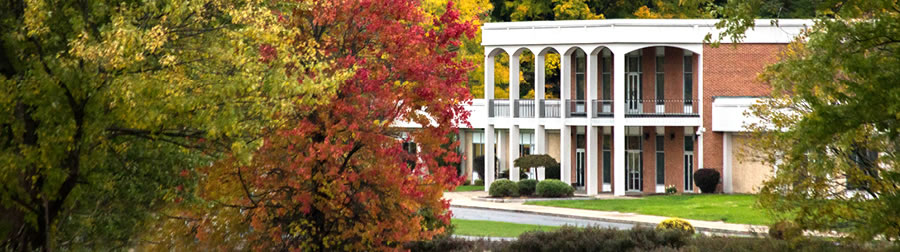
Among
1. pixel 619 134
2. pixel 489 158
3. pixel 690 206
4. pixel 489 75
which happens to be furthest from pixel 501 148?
pixel 690 206

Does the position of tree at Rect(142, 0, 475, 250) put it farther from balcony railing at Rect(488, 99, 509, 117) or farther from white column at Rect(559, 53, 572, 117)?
balcony railing at Rect(488, 99, 509, 117)

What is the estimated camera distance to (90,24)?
11.5 metres

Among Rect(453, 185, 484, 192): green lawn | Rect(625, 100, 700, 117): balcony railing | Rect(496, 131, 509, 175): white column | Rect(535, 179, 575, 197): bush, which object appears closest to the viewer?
Rect(535, 179, 575, 197): bush

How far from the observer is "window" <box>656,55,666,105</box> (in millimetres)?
46750

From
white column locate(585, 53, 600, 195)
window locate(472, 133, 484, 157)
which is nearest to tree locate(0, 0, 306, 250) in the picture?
white column locate(585, 53, 600, 195)

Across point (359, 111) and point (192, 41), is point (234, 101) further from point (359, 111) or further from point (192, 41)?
point (359, 111)

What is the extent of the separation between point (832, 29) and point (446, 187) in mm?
5635

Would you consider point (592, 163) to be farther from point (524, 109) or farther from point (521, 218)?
point (521, 218)

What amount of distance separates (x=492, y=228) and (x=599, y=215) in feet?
18.4

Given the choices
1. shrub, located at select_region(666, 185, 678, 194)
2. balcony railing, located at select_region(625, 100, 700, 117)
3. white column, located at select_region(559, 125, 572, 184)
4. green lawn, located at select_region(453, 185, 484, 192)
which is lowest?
green lawn, located at select_region(453, 185, 484, 192)

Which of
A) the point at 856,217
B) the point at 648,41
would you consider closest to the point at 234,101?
the point at 856,217

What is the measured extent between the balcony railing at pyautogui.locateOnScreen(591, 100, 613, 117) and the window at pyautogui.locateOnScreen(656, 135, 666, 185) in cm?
232

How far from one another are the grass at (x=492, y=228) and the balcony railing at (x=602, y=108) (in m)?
12.5

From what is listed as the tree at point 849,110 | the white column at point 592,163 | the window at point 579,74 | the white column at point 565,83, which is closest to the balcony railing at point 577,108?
the window at point 579,74
